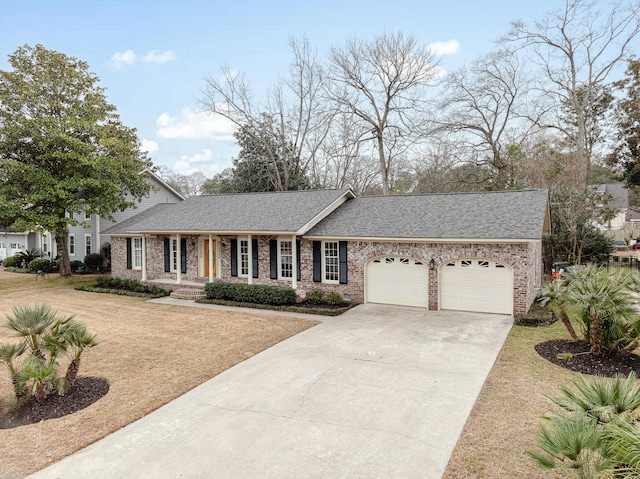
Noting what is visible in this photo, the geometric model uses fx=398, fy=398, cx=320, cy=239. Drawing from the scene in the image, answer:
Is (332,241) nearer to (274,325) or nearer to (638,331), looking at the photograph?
(274,325)

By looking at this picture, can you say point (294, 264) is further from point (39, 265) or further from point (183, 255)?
point (39, 265)

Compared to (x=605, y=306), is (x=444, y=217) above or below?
above

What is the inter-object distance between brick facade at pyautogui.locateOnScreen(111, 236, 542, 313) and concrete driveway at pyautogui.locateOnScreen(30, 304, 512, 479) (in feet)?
11.5

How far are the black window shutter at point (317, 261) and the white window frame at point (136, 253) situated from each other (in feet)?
33.7

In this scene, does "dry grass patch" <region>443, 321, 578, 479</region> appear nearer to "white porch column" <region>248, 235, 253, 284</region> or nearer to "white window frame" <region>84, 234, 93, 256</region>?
"white porch column" <region>248, 235, 253, 284</region>

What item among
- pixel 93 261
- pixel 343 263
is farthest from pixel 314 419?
pixel 93 261

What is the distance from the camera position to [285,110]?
3316cm

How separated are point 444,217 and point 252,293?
25.4 feet

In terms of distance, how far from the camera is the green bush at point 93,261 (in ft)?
82.9

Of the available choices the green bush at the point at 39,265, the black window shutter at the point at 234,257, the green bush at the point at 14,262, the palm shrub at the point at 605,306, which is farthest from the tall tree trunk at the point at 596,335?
the green bush at the point at 14,262

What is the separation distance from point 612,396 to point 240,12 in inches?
736

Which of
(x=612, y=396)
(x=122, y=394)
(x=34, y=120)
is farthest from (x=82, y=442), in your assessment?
(x=34, y=120)

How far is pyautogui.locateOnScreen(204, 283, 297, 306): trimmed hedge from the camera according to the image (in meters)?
14.8

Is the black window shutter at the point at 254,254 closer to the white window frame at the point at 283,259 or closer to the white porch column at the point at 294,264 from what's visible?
the white window frame at the point at 283,259
